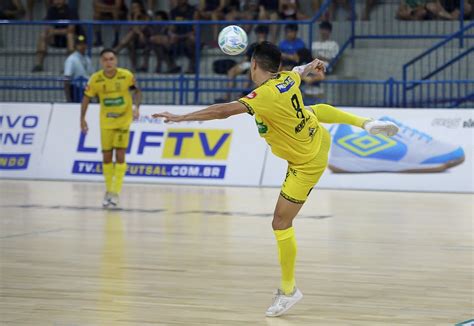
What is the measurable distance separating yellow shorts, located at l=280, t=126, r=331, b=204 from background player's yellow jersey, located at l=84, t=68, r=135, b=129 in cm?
881

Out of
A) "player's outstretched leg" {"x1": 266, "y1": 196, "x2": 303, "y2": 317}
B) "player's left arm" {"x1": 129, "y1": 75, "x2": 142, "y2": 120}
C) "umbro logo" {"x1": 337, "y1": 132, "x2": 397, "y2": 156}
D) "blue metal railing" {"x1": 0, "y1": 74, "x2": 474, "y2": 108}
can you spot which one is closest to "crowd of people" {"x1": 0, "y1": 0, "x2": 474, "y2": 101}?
"blue metal railing" {"x1": 0, "y1": 74, "x2": 474, "y2": 108}

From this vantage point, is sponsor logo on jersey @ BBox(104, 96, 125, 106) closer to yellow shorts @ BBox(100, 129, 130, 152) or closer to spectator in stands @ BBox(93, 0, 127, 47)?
yellow shorts @ BBox(100, 129, 130, 152)

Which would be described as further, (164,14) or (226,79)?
(164,14)

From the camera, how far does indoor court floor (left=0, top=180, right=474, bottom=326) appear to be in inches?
333

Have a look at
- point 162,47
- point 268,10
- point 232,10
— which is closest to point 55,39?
point 162,47

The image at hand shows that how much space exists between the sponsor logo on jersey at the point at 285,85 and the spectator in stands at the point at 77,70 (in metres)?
15.7

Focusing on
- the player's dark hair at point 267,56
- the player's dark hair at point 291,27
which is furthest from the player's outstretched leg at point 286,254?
the player's dark hair at point 291,27

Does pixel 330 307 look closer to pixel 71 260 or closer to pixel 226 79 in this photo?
pixel 71 260

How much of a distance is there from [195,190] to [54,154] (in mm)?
3947

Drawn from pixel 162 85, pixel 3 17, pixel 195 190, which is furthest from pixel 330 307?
pixel 3 17

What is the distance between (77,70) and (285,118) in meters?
16.3

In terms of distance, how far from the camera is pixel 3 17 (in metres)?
28.4

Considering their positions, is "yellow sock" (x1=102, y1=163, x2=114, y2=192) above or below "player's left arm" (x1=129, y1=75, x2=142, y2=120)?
below

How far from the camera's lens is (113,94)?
17469 millimetres
